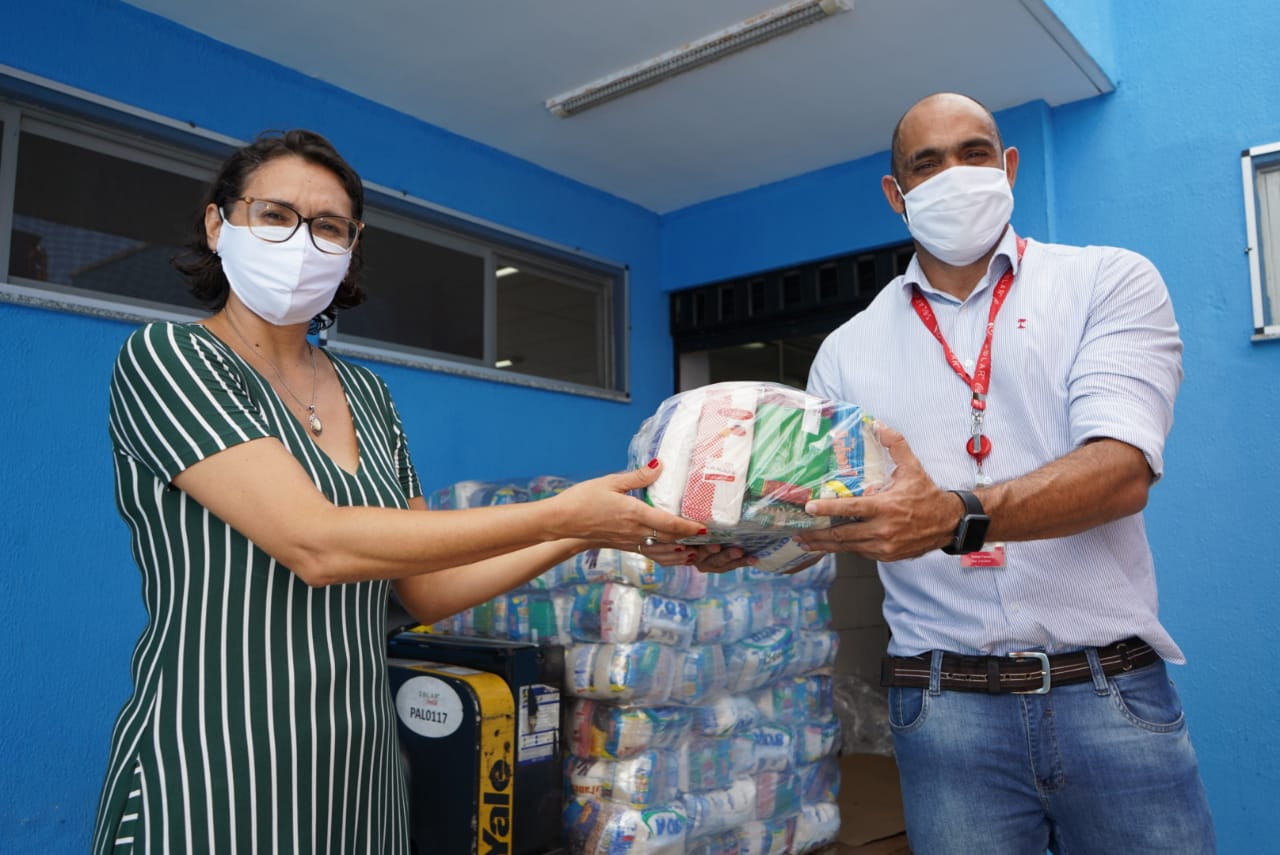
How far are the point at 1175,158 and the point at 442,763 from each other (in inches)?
141

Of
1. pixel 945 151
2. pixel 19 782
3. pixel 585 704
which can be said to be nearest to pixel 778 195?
pixel 585 704

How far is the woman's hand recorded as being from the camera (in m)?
1.38

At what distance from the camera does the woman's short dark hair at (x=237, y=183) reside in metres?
1.57

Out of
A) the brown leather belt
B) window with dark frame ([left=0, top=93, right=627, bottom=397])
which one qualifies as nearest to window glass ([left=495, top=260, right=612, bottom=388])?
window with dark frame ([left=0, top=93, right=627, bottom=397])

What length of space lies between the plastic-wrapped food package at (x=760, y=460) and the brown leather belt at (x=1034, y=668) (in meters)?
0.36

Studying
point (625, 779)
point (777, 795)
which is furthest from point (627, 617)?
point (777, 795)

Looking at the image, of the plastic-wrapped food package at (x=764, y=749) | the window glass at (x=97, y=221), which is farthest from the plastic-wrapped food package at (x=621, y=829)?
the window glass at (x=97, y=221)

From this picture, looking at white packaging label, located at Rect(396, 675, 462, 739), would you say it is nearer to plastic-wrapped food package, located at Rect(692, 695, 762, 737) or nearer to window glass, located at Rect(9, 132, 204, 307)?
plastic-wrapped food package, located at Rect(692, 695, 762, 737)

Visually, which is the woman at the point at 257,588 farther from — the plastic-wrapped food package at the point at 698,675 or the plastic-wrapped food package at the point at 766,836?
the plastic-wrapped food package at the point at 766,836

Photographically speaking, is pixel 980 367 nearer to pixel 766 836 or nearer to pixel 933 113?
pixel 933 113

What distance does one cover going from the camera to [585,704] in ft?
11.0

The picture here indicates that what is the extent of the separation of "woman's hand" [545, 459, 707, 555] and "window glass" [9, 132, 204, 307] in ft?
6.80

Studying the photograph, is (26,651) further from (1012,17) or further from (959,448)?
(1012,17)

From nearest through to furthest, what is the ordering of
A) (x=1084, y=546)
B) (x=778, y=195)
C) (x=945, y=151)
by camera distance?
(x=1084, y=546) → (x=945, y=151) → (x=778, y=195)
